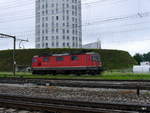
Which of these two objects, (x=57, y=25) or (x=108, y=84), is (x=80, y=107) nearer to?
(x=108, y=84)

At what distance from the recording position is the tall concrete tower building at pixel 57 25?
381 ft

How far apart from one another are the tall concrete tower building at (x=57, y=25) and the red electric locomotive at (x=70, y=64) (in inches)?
2955

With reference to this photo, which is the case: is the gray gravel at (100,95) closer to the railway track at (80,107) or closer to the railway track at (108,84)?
the railway track at (108,84)

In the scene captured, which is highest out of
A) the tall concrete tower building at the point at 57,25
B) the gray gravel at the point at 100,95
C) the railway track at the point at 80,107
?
the tall concrete tower building at the point at 57,25

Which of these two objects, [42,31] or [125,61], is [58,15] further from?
[125,61]

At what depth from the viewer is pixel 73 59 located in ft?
120

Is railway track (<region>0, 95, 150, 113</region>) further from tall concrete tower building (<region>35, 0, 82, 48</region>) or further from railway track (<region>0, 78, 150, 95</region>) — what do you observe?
tall concrete tower building (<region>35, 0, 82, 48</region>)

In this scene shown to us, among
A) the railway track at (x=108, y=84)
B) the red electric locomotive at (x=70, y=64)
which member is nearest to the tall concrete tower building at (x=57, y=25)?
the red electric locomotive at (x=70, y=64)

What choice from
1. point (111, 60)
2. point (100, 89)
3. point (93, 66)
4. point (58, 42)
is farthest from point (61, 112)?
point (58, 42)

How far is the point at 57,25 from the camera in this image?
117500 mm

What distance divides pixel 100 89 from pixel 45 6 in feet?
351

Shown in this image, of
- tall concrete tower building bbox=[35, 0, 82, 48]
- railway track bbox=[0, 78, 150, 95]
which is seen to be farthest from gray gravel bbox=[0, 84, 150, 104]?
tall concrete tower building bbox=[35, 0, 82, 48]

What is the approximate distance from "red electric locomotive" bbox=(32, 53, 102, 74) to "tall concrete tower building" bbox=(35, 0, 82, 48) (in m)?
75.1

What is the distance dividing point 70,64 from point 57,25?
82.6 metres
